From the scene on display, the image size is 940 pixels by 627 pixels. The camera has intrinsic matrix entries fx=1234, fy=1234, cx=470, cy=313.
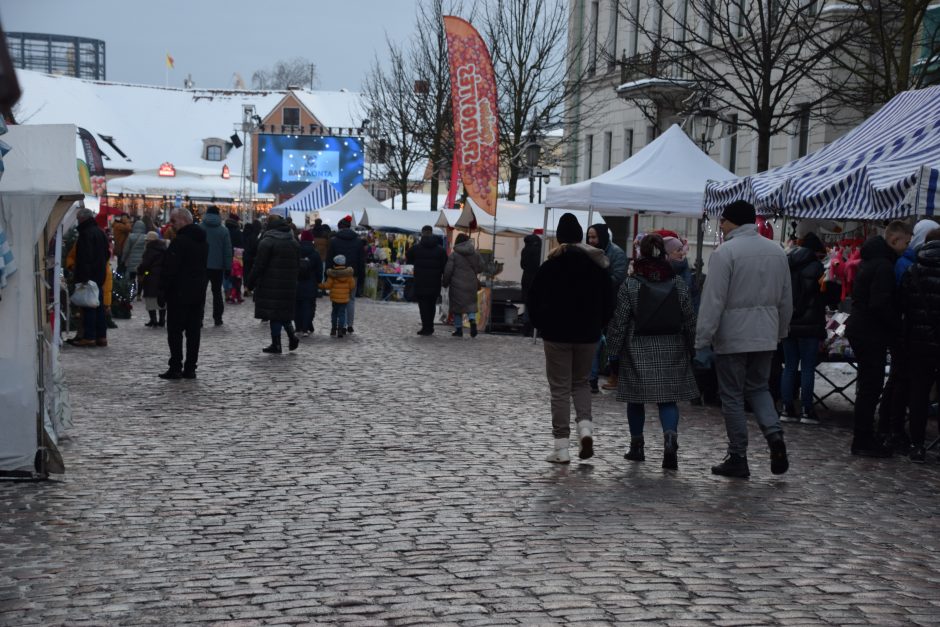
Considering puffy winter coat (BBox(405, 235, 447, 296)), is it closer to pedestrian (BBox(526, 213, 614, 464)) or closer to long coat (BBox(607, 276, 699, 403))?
pedestrian (BBox(526, 213, 614, 464))

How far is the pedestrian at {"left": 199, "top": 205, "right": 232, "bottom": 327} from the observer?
2065 centimetres

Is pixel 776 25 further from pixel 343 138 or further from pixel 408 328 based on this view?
pixel 343 138

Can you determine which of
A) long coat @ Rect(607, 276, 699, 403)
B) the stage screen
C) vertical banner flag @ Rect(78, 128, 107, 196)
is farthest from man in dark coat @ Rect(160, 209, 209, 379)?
the stage screen

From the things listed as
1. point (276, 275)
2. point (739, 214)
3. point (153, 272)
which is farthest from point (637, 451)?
point (153, 272)

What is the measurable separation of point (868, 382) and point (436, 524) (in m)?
4.60

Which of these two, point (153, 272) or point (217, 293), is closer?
point (153, 272)

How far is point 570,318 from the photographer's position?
8.80 meters

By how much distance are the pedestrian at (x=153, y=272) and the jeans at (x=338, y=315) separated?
2.69 meters

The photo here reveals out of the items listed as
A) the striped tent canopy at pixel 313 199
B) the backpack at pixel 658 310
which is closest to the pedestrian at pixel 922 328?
the backpack at pixel 658 310

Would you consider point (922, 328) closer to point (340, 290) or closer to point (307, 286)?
point (340, 290)

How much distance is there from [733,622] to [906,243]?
5.91 meters

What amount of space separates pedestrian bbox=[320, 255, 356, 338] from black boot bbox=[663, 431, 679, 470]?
1121cm

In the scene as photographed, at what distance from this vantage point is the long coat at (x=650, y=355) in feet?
28.7

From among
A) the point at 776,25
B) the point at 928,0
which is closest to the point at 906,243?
the point at 928,0
